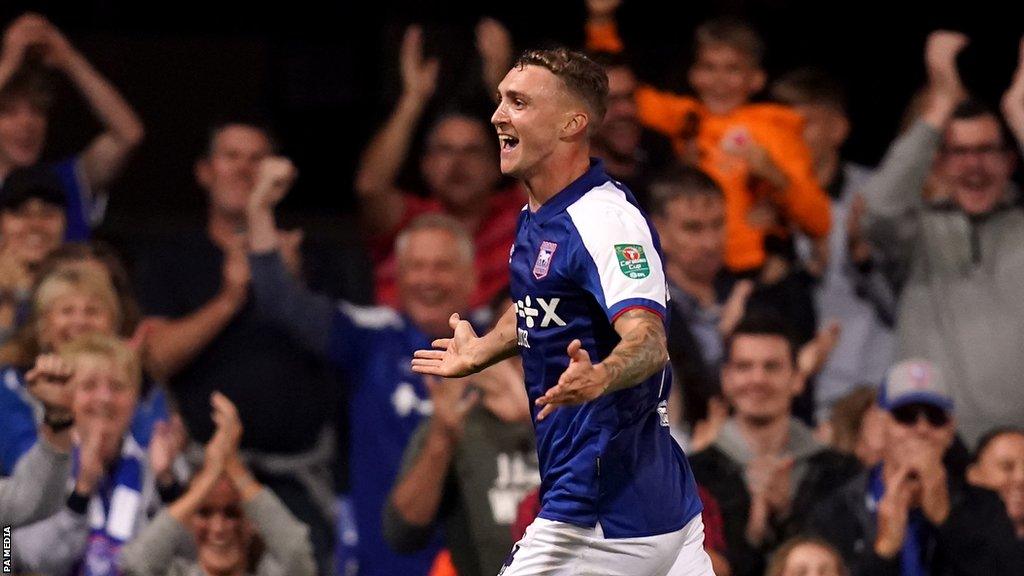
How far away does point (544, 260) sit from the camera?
443cm

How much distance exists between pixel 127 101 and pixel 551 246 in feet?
16.3

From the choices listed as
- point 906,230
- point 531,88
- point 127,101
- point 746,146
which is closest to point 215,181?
point 127,101

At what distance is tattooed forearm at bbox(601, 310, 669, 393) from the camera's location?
13.3 ft

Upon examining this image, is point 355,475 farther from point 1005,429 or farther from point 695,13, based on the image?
point 695,13

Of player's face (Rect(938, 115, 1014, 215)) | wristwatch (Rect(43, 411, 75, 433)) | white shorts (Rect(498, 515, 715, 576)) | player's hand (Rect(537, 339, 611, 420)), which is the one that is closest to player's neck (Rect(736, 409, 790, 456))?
player's face (Rect(938, 115, 1014, 215))

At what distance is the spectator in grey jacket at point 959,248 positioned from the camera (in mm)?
7953

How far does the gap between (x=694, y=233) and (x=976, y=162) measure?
1285mm

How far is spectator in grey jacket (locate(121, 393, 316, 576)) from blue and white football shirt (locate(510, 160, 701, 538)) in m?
2.44

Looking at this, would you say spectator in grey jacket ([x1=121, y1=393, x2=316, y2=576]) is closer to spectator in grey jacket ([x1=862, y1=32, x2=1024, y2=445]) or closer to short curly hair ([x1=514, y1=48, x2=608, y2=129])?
short curly hair ([x1=514, y1=48, x2=608, y2=129])

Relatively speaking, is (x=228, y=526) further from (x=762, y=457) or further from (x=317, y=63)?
(x=317, y=63)

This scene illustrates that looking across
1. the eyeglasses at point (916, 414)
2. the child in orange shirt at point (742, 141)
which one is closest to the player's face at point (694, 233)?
the child in orange shirt at point (742, 141)

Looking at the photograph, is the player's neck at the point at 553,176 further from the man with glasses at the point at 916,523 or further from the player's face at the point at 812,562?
the man with glasses at the point at 916,523

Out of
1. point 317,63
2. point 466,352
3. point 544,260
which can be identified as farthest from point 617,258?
point 317,63

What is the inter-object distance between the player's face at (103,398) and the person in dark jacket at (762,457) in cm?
210
